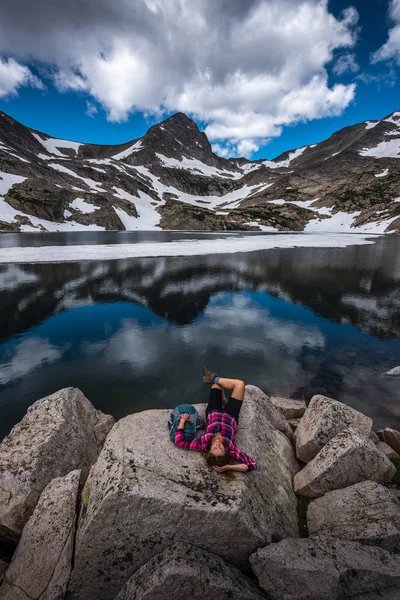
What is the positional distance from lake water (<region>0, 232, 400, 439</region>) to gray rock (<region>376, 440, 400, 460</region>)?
82.2 inches

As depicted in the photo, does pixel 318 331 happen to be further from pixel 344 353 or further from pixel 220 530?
pixel 220 530

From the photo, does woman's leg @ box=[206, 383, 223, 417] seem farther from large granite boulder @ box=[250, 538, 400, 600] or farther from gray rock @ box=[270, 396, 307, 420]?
large granite boulder @ box=[250, 538, 400, 600]

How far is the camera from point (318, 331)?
57.1 feet

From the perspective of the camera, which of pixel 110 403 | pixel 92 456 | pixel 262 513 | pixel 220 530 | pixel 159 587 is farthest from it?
pixel 110 403

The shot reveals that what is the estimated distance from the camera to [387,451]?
7.62 metres

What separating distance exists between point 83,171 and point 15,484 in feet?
747

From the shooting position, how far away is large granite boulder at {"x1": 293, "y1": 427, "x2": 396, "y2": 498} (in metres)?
6.40

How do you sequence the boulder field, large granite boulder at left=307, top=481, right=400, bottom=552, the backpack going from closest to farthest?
the boulder field < large granite boulder at left=307, top=481, right=400, bottom=552 < the backpack

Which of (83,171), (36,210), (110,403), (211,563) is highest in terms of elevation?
(83,171)

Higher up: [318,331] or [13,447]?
[13,447]

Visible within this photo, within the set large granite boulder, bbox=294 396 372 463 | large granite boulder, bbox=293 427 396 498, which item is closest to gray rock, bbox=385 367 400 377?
large granite boulder, bbox=294 396 372 463

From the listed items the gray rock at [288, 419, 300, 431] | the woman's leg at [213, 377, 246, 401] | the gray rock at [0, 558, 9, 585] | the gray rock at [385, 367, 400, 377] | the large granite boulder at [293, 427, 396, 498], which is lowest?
the gray rock at [288, 419, 300, 431]

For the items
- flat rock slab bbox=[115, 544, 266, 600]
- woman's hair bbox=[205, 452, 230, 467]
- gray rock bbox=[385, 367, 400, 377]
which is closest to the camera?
flat rock slab bbox=[115, 544, 266, 600]

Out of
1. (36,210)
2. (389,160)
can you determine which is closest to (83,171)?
(36,210)
